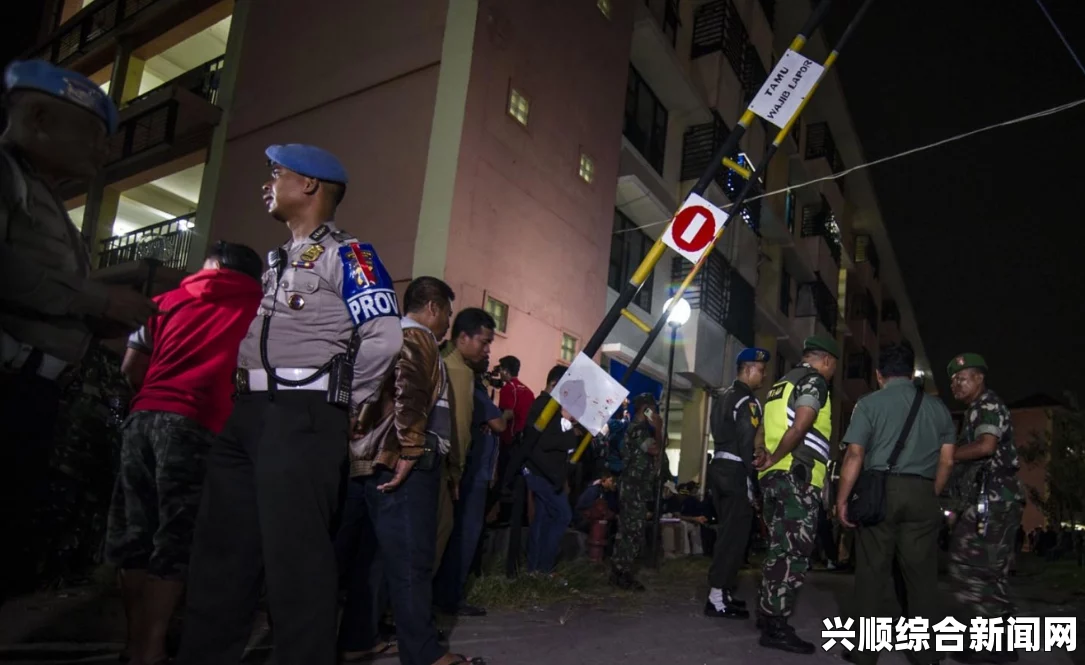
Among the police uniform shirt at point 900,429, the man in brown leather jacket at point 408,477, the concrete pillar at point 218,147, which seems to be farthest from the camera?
the concrete pillar at point 218,147

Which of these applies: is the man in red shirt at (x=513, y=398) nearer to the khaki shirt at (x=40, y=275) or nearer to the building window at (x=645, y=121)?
the khaki shirt at (x=40, y=275)

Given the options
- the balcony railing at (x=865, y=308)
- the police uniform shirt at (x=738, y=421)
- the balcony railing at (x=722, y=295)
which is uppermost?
the balcony railing at (x=865, y=308)

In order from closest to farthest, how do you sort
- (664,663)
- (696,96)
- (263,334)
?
(263,334), (664,663), (696,96)

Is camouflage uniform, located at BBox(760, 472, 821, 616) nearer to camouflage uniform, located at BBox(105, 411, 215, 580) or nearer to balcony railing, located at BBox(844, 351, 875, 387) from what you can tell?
camouflage uniform, located at BBox(105, 411, 215, 580)

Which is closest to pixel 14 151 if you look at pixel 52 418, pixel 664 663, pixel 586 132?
pixel 52 418

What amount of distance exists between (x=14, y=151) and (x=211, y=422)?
1.75m

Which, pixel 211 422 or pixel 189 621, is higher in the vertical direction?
pixel 211 422

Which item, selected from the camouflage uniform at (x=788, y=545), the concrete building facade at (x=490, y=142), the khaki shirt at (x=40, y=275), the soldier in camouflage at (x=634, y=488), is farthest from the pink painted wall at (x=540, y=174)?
the khaki shirt at (x=40, y=275)

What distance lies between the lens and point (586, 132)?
1367cm

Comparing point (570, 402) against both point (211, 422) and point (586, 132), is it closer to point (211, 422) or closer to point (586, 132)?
point (211, 422)

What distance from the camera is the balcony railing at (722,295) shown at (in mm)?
18000

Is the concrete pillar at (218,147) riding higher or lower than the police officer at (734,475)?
higher

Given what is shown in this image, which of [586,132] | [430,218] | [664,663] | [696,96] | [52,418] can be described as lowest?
[664,663]

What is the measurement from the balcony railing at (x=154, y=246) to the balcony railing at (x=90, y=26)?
5013mm
